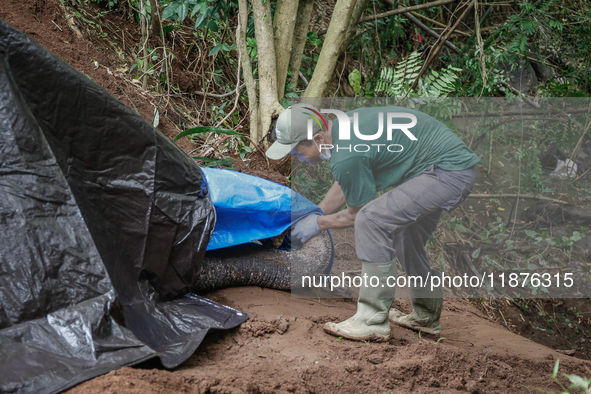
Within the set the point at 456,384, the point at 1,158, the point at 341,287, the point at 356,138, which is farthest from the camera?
the point at 341,287

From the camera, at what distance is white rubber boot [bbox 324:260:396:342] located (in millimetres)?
2061

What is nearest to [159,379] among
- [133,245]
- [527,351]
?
[133,245]

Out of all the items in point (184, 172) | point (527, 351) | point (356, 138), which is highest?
point (356, 138)

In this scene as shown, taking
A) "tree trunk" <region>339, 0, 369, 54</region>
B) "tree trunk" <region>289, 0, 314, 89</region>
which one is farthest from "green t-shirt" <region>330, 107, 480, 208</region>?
"tree trunk" <region>289, 0, 314, 89</region>

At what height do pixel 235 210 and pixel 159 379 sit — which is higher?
pixel 235 210

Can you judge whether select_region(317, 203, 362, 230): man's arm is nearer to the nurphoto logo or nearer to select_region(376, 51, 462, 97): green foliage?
the nurphoto logo

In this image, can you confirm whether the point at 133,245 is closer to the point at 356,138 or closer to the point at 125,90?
the point at 356,138

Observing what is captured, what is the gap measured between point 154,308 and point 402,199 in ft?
4.09

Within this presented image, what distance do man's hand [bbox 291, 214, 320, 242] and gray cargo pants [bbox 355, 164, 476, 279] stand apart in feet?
1.49

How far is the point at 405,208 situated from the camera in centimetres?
200

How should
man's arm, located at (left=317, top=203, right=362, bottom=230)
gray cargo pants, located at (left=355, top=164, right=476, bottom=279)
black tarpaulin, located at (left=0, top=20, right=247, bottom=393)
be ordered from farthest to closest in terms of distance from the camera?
man's arm, located at (left=317, top=203, right=362, bottom=230) → gray cargo pants, located at (left=355, top=164, right=476, bottom=279) → black tarpaulin, located at (left=0, top=20, right=247, bottom=393)

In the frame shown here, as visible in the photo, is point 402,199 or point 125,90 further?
point 125,90

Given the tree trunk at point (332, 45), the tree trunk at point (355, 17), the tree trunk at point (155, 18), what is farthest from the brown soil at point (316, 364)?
the tree trunk at point (155, 18)

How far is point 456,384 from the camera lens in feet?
5.78
